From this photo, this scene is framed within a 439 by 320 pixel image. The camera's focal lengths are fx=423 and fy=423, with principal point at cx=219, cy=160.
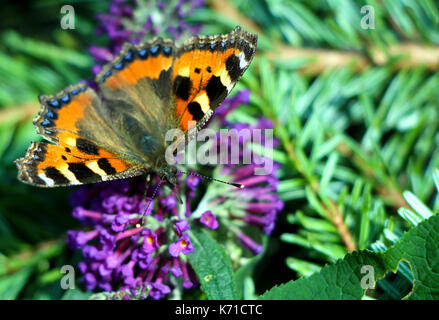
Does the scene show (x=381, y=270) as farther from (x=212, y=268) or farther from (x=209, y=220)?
(x=209, y=220)

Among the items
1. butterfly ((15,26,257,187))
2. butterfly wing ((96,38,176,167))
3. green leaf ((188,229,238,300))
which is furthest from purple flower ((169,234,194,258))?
butterfly wing ((96,38,176,167))

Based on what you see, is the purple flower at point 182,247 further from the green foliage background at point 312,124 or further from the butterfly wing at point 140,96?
the butterfly wing at point 140,96

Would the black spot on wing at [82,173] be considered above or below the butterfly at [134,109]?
below

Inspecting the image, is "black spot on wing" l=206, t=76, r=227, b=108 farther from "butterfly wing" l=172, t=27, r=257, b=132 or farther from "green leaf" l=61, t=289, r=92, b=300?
"green leaf" l=61, t=289, r=92, b=300

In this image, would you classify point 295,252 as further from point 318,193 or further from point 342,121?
point 342,121

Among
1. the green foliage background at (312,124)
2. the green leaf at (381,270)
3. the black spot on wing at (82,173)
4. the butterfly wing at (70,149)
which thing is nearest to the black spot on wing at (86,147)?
the butterfly wing at (70,149)
